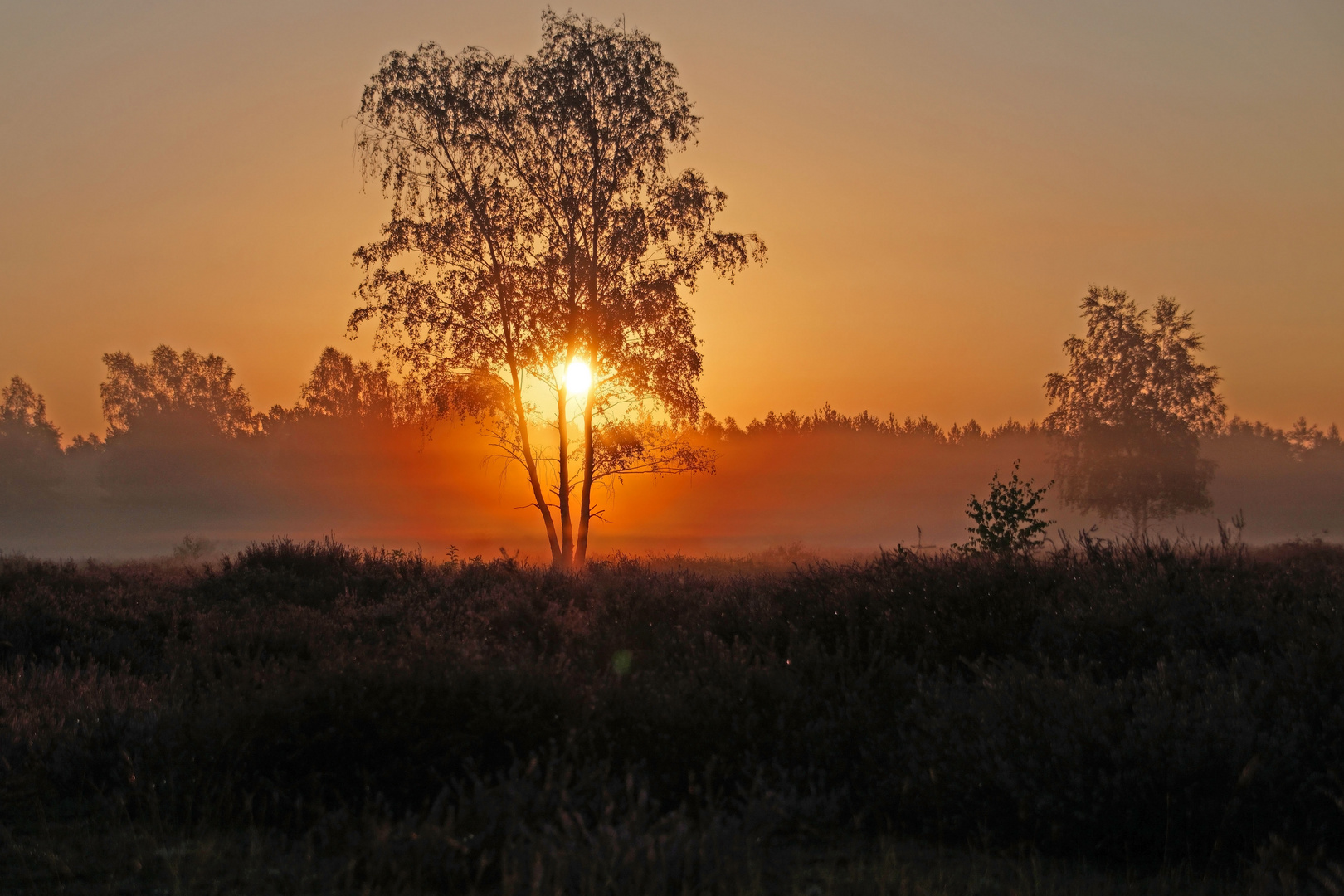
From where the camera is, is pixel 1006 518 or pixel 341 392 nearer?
pixel 1006 518

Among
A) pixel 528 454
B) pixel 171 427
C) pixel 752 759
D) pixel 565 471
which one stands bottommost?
pixel 752 759

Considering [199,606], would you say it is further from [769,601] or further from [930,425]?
[930,425]

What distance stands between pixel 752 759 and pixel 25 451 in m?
98.8

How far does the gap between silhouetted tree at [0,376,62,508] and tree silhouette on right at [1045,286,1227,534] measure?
87.0 m

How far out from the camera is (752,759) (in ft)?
18.6

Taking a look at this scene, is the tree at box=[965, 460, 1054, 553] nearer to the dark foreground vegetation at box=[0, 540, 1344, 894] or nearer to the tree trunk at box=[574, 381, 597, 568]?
the dark foreground vegetation at box=[0, 540, 1344, 894]

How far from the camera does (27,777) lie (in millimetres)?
5570

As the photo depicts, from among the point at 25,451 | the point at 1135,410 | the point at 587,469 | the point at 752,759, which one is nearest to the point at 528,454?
the point at 587,469

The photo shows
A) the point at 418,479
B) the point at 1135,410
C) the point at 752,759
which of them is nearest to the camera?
the point at 752,759

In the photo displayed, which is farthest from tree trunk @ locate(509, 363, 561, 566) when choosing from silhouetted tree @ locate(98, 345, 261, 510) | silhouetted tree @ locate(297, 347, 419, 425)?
silhouetted tree @ locate(98, 345, 261, 510)

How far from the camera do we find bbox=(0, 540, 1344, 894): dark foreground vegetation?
420 centimetres

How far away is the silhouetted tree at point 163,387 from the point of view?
71.9 meters

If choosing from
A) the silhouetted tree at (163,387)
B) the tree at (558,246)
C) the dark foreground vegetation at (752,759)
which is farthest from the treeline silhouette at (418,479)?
the dark foreground vegetation at (752,759)

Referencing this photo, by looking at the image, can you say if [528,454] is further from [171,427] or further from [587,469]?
[171,427]
